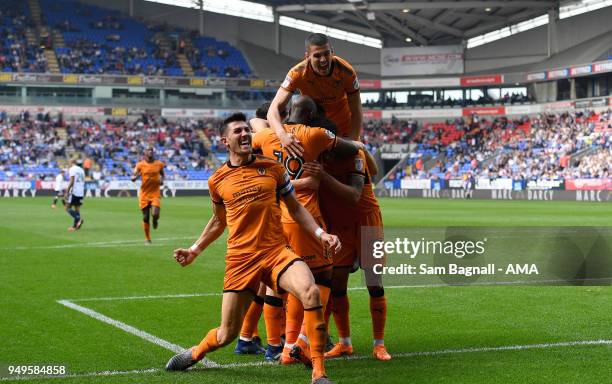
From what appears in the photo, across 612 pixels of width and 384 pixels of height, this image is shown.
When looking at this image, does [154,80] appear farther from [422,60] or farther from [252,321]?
[252,321]

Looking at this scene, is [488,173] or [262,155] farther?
[488,173]

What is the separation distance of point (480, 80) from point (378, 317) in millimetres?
66445

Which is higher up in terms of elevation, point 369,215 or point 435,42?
point 435,42

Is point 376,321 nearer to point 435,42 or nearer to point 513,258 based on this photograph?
point 513,258

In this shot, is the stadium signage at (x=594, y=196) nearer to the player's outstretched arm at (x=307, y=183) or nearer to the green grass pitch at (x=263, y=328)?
the green grass pitch at (x=263, y=328)

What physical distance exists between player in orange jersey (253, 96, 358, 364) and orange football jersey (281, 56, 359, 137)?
0.54 meters

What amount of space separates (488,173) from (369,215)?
5121 centimetres

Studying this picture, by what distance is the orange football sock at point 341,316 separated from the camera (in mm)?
7742

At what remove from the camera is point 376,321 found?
7.66m

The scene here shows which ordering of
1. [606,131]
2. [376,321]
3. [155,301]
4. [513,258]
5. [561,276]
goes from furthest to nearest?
[606,131]
[513,258]
[561,276]
[155,301]
[376,321]

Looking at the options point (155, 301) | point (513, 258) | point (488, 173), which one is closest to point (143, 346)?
point (155, 301)

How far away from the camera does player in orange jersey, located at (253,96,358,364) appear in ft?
23.2

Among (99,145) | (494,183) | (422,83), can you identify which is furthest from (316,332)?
(422,83)

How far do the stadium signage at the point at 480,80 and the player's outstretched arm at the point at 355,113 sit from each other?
6464 centimetres
